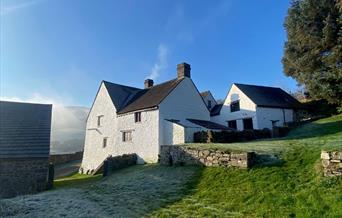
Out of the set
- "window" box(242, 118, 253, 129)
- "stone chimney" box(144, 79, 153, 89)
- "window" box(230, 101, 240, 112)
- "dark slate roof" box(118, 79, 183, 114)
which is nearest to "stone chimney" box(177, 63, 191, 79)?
"dark slate roof" box(118, 79, 183, 114)

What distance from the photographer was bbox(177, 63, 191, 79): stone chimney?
94.0 feet

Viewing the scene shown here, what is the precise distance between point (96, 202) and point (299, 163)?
31.8 ft

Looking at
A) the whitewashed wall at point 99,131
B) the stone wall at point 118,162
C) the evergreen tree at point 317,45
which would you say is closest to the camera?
the evergreen tree at point 317,45

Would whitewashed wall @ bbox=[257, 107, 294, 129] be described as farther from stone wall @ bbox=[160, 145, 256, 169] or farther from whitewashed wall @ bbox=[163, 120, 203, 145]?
stone wall @ bbox=[160, 145, 256, 169]

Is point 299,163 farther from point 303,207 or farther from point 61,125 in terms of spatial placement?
point 61,125

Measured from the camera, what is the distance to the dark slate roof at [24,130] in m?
19.4

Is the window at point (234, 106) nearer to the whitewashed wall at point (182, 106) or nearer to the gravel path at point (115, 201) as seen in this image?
the whitewashed wall at point (182, 106)

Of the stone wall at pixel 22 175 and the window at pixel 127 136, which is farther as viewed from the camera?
the window at pixel 127 136

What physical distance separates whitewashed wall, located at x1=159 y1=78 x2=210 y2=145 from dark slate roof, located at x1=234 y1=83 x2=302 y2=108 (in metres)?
8.01

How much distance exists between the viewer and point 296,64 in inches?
1113

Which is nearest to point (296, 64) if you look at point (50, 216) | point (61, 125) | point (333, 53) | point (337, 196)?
point (333, 53)

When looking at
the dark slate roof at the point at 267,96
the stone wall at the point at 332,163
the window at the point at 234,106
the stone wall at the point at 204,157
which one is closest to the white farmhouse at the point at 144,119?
the stone wall at the point at 204,157

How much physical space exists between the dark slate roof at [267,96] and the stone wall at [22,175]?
24.6 m

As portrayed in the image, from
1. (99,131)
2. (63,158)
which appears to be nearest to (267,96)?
(99,131)
